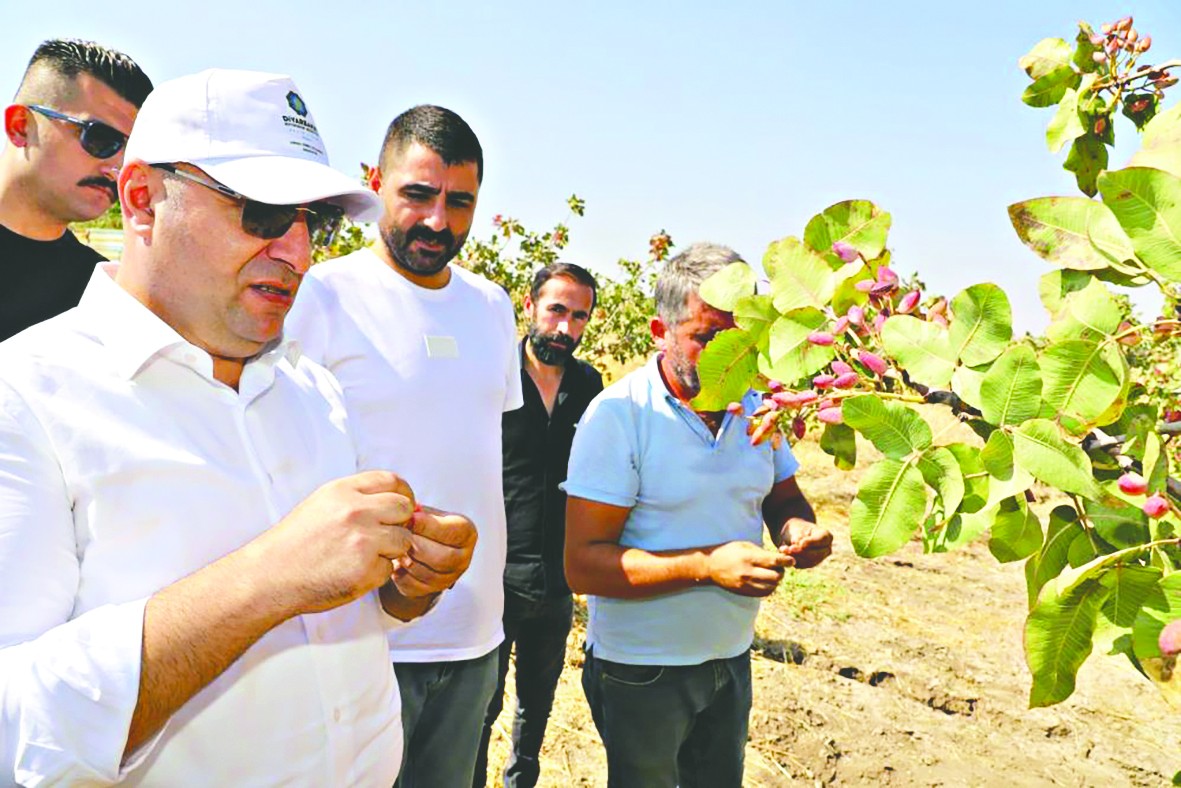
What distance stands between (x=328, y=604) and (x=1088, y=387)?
0.85 metres

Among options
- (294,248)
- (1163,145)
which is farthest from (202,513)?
(1163,145)

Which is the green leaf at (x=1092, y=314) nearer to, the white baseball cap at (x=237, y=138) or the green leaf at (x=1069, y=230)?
the green leaf at (x=1069, y=230)

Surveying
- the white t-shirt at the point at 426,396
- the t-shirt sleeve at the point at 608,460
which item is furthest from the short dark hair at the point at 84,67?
the t-shirt sleeve at the point at 608,460

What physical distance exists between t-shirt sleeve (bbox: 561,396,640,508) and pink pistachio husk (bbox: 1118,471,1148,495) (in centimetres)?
160

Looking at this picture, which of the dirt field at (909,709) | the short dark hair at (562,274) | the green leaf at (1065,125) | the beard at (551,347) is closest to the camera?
the green leaf at (1065,125)

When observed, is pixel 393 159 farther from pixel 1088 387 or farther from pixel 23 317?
pixel 1088 387

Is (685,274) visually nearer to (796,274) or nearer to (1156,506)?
(796,274)

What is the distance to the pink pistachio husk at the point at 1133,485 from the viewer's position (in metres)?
0.84

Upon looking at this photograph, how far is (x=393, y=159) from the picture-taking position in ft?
8.21

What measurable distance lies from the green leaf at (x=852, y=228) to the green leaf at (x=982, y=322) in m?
0.21

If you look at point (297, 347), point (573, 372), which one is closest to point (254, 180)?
point (297, 347)

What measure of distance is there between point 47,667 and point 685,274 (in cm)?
184

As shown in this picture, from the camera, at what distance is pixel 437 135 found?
245cm

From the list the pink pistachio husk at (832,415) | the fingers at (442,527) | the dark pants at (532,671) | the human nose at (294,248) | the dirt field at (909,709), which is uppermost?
the human nose at (294,248)
